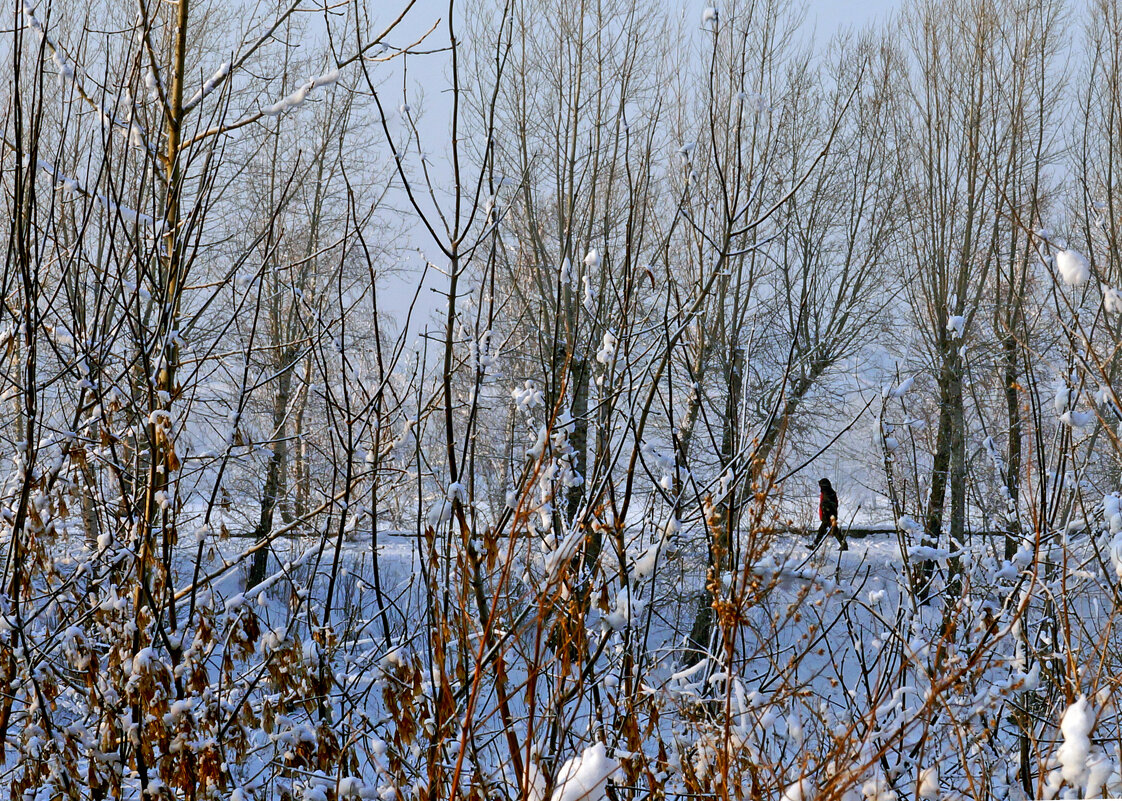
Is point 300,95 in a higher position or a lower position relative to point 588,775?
higher

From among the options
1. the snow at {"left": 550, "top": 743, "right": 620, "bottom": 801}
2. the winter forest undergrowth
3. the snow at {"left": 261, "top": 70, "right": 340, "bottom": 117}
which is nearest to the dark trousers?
the winter forest undergrowth

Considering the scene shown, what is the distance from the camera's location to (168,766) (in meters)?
2.27

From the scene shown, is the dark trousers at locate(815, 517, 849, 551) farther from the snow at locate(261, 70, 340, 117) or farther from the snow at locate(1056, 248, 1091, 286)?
the snow at locate(261, 70, 340, 117)

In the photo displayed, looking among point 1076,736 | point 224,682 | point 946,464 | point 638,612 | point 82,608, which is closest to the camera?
point 1076,736

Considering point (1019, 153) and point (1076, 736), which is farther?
point (1019, 153)

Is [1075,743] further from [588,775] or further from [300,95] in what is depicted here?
[300,95]

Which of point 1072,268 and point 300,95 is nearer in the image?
point 1072,268

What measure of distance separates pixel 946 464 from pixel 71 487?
11400mm

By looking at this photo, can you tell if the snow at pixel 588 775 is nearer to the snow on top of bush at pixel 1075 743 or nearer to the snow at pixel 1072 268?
the snow on top of bush at pixel 1075 743

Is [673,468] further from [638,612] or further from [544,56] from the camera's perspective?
[544,56]

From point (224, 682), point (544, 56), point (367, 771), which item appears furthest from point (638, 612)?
point (544, 56)

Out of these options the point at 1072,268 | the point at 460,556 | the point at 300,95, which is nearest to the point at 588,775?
the point at 460,556

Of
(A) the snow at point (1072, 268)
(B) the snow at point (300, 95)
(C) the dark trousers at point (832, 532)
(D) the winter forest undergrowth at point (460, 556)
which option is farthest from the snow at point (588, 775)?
(B) the snow at point (300, 95)

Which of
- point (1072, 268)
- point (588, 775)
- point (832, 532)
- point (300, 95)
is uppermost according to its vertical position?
point (300, 95)
